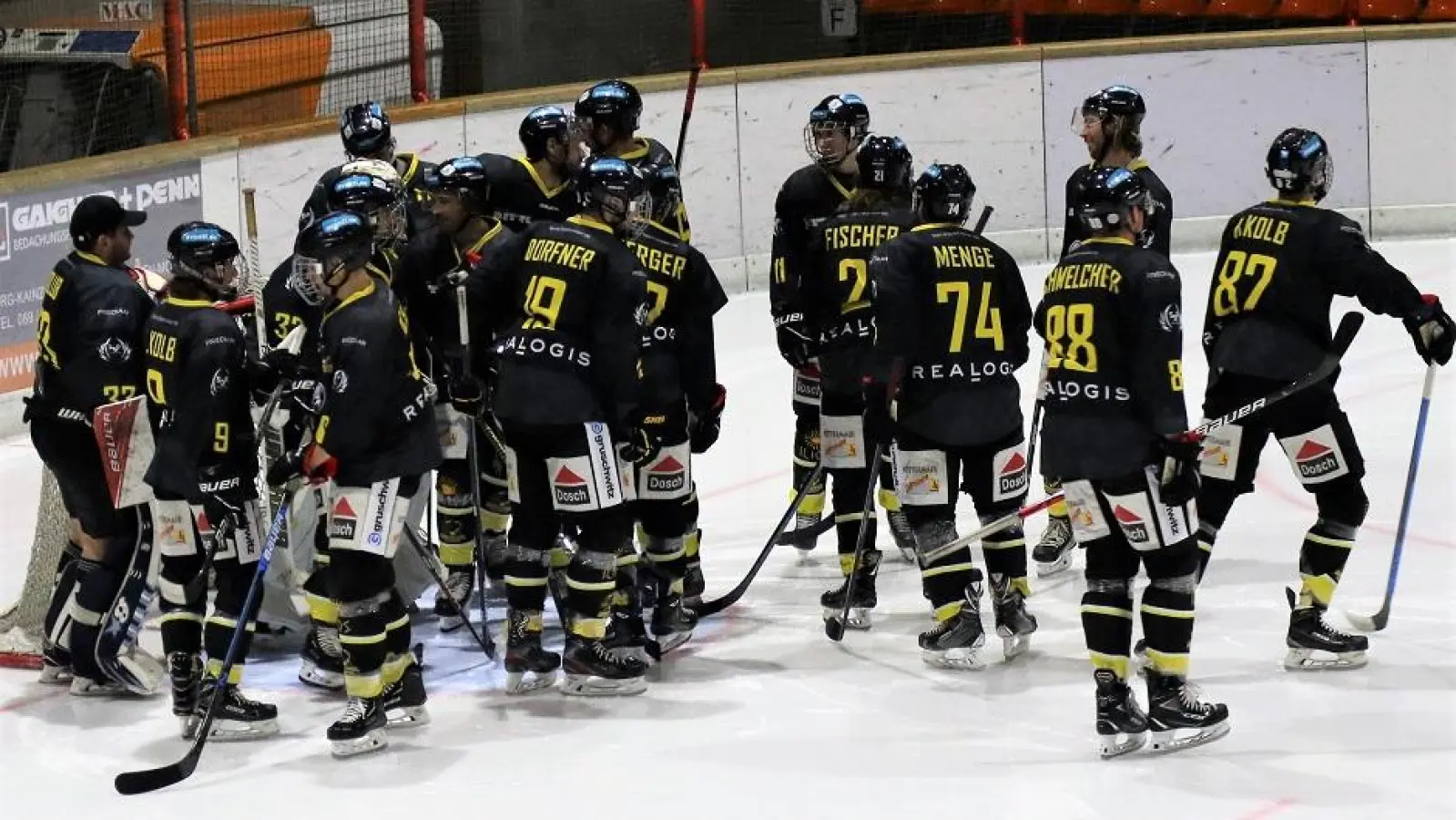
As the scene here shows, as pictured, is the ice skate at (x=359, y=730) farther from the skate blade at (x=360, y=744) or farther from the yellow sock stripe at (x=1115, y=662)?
the yellow sock stripe at (x=1115, y=662)

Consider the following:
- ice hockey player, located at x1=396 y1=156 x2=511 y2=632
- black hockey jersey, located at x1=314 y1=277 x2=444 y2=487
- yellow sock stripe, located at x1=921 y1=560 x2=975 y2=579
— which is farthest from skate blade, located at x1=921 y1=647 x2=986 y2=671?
black hockey jersey, located at x1=314 y1=277 x2=444 y2=487

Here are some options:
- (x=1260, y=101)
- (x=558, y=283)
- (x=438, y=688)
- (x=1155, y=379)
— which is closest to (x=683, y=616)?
(x=438, y=688)

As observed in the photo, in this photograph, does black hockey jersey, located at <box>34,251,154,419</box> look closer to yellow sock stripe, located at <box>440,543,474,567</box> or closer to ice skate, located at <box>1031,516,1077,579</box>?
yellow sock stripe, located at <box>440,543,474,567</box>

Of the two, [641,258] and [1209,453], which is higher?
[641,258]

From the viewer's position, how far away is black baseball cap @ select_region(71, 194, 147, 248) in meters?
5.69

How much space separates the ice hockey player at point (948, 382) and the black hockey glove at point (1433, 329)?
3.25 feet

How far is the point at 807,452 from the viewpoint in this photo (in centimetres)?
695

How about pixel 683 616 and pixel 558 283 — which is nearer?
pixel 558 283

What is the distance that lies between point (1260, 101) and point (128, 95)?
221 inches

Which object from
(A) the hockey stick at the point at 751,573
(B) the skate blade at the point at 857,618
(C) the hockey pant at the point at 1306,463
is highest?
(C) the hockey pant at the point at 1306,463

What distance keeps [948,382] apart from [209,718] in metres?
2.07

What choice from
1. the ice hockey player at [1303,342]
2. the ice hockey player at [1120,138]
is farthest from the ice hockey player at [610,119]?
the ice hockey player at [1303,342]

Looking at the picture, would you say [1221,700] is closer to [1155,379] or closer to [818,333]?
[1155,379]

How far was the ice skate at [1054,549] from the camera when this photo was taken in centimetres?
671
